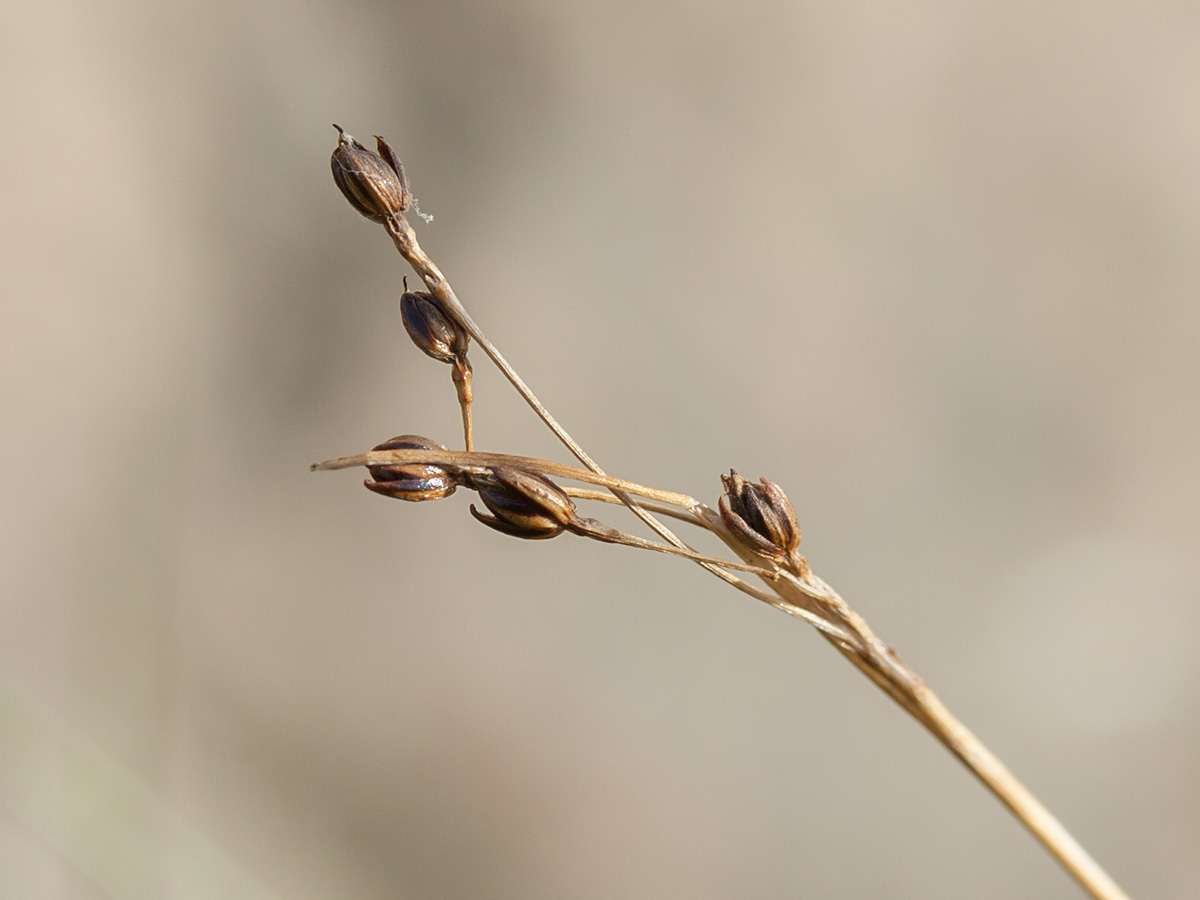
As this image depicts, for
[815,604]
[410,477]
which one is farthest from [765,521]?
[410,477]

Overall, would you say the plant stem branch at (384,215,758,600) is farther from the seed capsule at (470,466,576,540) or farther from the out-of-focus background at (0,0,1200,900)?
the out-of-focus background at (0,0,1200,900)

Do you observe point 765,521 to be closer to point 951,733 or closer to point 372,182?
point 951,733

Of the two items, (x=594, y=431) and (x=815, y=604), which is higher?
(x=594, y=431)

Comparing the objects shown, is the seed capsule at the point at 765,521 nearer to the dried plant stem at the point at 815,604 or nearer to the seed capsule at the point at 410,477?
the dried plant stem at the point at 815,604

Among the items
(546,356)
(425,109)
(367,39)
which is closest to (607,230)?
(546,356)

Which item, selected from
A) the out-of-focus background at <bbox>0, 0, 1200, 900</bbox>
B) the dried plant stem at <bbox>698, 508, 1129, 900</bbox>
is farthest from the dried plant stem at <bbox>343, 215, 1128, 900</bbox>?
the out-of-focus background at <bbox>0, 0, 1200, 900</bbox>

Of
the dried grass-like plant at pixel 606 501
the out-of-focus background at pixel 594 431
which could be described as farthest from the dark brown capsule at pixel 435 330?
the out-of-focus background at pixel 594 431

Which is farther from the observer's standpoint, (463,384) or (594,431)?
(594,431)
